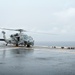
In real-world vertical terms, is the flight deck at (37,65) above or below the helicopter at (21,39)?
below

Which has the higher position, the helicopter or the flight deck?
the helicopter

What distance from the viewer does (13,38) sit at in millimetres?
63281

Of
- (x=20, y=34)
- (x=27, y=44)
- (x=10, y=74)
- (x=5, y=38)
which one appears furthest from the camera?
(x=5, y=38)

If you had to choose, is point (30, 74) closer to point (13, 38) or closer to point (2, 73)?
point (2, 73)

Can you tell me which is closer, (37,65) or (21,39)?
(37,65)

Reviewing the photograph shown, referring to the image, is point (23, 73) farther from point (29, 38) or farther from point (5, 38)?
point (5, 38)

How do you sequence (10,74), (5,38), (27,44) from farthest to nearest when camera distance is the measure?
(5,38)
(27,44)
(10,74)

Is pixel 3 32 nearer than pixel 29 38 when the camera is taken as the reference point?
No

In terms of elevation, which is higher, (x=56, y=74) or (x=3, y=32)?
(x=3, y=32)

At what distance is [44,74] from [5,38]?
62.3 meters

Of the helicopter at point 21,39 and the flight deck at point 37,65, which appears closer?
the flight deck at point 37,65

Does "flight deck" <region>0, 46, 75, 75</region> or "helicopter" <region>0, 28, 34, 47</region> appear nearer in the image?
"flight deck" <region>0, 46, 75, 75</region>

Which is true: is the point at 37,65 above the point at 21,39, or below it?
below

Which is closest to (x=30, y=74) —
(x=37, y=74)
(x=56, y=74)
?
(x=37, y=74)
